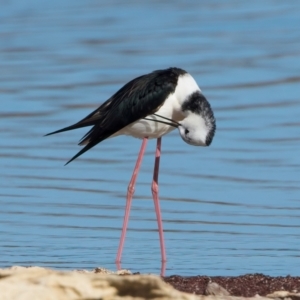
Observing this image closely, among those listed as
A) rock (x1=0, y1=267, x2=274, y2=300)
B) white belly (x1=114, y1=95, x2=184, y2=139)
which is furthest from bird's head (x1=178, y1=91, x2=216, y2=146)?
rock (x1=0, y1=267, x2=274, y2=300)

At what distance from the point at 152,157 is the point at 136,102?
3.33m

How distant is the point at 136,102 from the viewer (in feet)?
27.2

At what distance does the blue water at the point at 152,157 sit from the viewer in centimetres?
816

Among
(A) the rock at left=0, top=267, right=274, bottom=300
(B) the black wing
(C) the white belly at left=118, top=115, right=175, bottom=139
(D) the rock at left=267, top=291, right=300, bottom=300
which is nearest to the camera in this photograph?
(A) the rock at left=0, top=267, right=274, bottom=300

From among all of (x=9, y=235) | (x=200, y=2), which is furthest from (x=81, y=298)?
(x=200, y=2)

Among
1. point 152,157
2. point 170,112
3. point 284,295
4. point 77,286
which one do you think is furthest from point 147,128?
point 77,286

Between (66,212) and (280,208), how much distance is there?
5.84 feet

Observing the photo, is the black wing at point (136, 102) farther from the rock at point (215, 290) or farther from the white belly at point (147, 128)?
the rock at point (215, 290)

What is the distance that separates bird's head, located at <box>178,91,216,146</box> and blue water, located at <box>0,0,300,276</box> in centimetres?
78

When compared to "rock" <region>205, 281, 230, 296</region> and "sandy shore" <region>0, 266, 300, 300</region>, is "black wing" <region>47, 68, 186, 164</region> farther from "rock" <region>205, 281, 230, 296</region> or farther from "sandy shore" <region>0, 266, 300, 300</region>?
"sandy shore" <region>0, 266, 300, 300</region>

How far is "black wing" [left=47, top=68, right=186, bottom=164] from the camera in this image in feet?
27.1

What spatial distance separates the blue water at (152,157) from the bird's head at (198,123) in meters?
0.78

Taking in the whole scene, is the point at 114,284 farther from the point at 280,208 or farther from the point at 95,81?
the point at 95,81

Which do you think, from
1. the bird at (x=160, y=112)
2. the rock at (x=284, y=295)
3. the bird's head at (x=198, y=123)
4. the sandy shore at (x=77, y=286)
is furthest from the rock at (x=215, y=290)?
the bird's head at (x=198, y=123)
